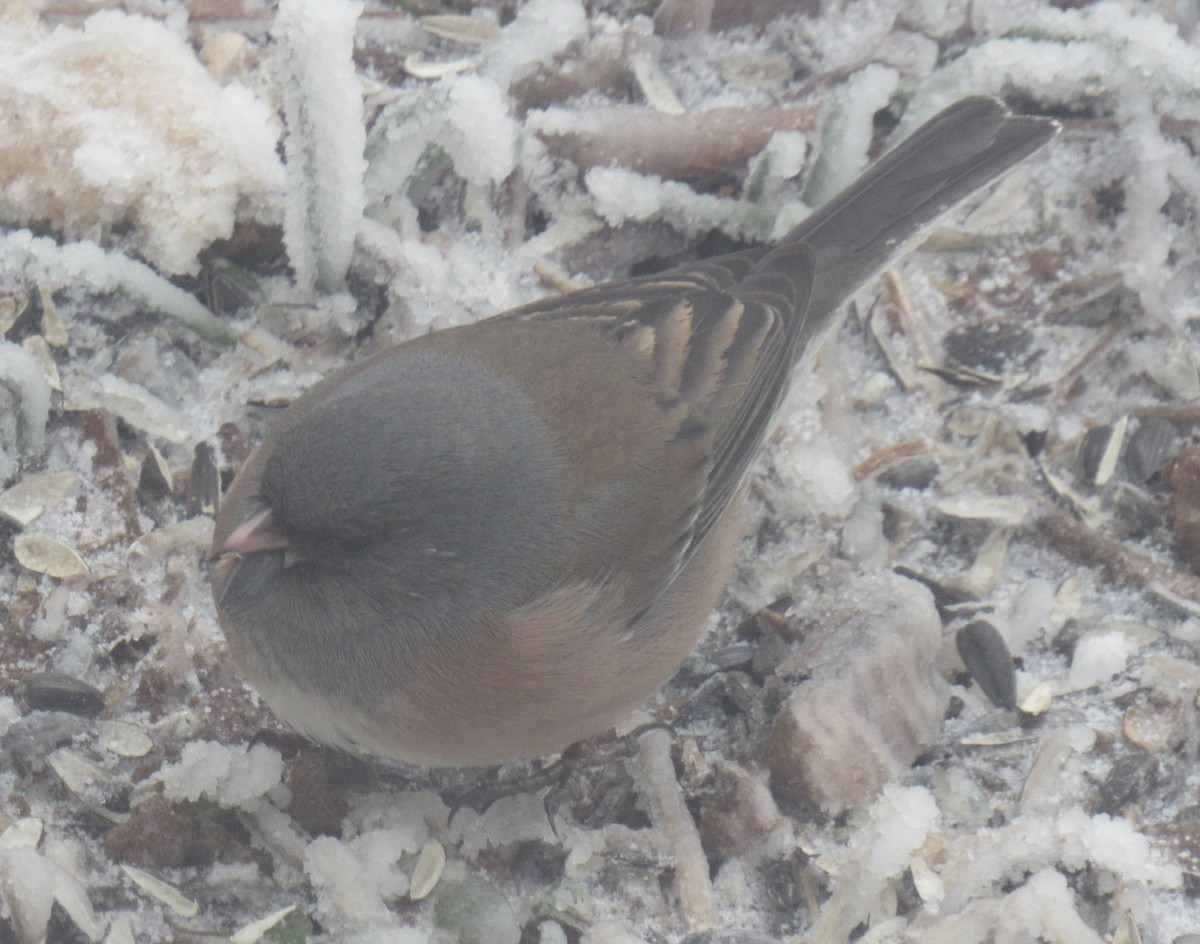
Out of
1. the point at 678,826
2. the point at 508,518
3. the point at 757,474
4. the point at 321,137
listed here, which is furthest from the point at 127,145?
the point at 678,826

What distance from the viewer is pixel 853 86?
2816 mm

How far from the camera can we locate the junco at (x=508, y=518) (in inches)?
73.0

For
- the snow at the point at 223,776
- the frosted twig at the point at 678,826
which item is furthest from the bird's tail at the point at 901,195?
the snow at the point at 223,776

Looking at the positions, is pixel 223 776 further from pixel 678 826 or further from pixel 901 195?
pixel 901 195

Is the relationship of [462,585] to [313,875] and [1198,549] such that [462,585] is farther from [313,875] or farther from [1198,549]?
[1198,549]

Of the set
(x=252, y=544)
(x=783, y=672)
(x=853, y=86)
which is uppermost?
(x=853, y=86)

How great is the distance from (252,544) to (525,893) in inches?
29.5

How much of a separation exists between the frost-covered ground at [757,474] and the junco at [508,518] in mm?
230

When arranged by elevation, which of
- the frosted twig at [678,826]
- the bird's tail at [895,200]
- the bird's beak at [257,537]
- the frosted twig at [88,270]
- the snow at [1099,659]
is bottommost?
the frosted twig at [678,826]

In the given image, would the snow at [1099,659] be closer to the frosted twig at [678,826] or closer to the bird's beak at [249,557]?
the frosted twig at [678,826]

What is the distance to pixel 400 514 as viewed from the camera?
1.82m

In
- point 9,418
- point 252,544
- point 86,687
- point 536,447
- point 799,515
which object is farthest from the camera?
point 799,515

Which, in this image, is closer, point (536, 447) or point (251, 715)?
point (536, 447)

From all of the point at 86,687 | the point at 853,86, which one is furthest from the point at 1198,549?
the point at 86,687
